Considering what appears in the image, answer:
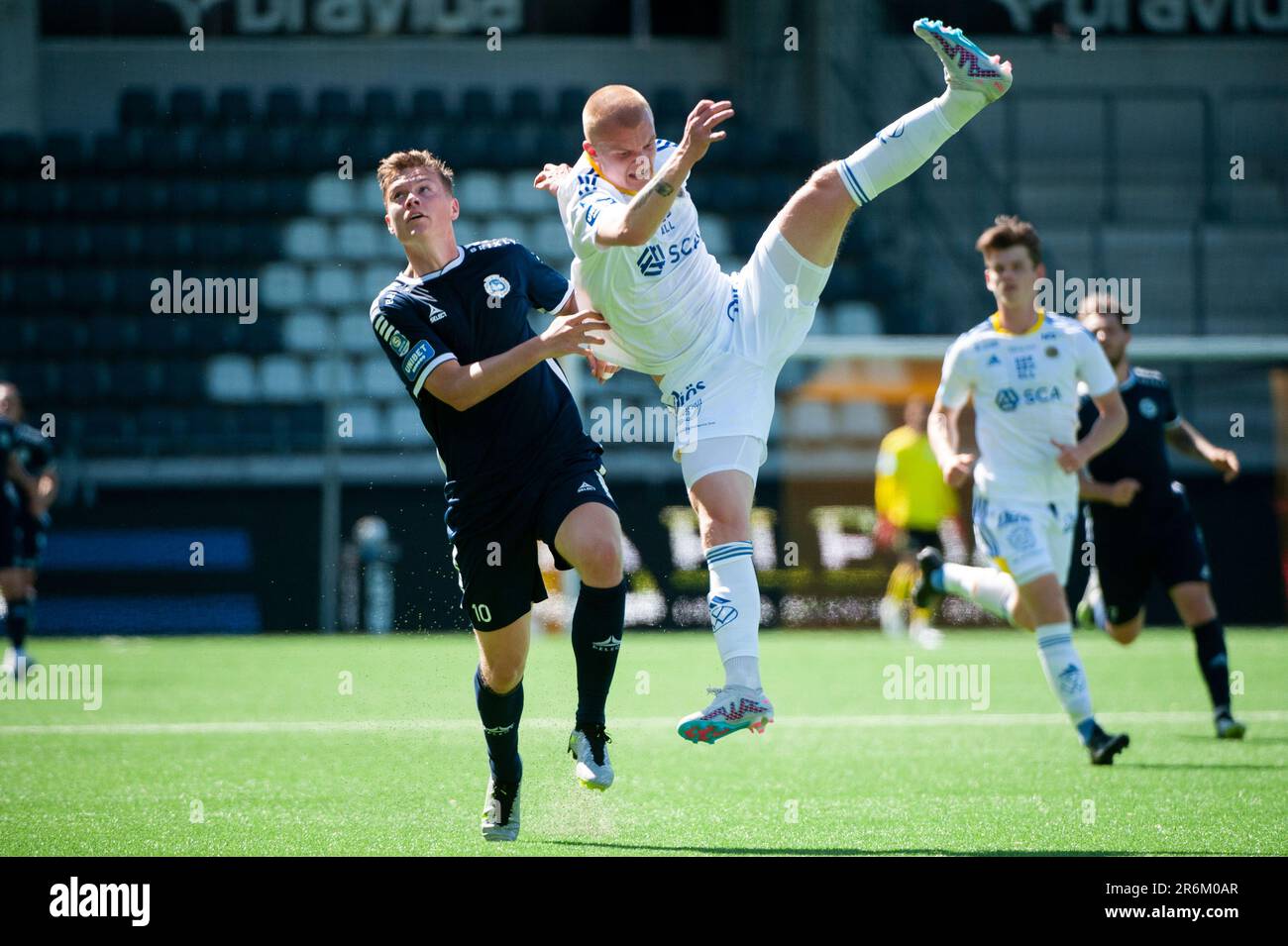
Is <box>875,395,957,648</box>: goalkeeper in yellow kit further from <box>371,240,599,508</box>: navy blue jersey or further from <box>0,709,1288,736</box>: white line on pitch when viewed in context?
<box>371,240,599,508</box>: navy blue jersey

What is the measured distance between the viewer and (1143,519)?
8000 millimetres

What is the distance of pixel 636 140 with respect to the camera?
480 centimetres

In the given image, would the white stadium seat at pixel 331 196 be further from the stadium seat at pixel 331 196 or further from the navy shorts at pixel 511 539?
the navy shorts at pixel 511 539

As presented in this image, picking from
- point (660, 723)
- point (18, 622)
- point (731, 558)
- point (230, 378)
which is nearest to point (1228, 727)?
point (660, 723)

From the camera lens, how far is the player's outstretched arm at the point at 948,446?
6973mm

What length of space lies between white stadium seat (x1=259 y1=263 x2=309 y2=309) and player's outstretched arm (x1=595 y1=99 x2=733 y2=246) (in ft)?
46.8

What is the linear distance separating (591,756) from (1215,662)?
153 inches

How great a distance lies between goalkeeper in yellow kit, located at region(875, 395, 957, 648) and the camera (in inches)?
577

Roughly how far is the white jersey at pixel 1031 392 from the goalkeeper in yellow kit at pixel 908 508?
23.8ft

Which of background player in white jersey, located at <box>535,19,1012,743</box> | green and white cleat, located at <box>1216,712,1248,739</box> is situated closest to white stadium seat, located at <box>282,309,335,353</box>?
green and white cleat, located at <box>1216,712,1248,739</box>

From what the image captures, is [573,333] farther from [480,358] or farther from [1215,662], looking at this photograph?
[1215,662]

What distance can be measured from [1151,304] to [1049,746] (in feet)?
41.6

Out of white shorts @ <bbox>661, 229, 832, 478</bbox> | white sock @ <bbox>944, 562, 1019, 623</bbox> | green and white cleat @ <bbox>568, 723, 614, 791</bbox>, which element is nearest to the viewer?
white shorts @ <bbox>661, 229, 832, 478</bbox>
